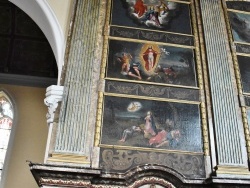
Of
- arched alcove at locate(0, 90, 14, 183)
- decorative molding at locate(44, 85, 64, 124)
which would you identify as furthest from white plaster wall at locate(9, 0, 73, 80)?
arched alcove at locate(0, 90, 14, 183)

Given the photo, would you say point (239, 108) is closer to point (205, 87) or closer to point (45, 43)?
point (205, 87)

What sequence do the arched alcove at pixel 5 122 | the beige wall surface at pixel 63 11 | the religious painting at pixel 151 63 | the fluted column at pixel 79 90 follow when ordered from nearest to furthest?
the fluted column at pixel 79 90, the religious painting at pixel 151 63, the beige wall surface at pixel 63 11, the arched alcove at pixel 5 122

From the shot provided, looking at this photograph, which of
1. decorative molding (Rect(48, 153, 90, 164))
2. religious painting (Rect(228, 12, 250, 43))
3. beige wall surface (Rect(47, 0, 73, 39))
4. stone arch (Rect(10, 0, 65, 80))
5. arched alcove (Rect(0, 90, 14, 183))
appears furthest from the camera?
arched alcove (Rect(0, 90, 14, 183))

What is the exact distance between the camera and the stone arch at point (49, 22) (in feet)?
24.3

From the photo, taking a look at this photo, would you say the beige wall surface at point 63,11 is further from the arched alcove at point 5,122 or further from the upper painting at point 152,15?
the arched alcove at point 5,122

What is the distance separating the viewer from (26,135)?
34.2 feet

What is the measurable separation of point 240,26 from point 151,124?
3.40 m

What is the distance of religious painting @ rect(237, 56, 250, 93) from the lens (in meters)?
7.65

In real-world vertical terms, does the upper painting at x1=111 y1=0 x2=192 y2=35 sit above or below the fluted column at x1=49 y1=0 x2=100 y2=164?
above

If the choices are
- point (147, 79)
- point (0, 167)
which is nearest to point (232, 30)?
point (147, 79)

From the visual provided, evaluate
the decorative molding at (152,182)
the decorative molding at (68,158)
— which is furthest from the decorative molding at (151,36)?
the decorative molding at (152,182)

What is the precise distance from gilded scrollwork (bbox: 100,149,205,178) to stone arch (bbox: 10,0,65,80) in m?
2.05

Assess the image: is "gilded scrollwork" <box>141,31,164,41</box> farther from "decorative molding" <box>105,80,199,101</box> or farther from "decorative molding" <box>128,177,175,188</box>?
"decorative molding" <box>128,177,175,188</box>

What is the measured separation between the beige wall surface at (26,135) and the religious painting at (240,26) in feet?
18.7
